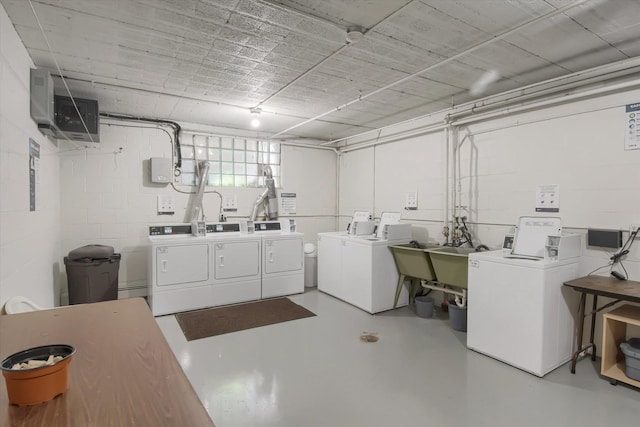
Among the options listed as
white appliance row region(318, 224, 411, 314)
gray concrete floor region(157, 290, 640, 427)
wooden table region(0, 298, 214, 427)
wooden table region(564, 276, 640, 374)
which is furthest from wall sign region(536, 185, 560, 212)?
wooden table region(0, 298, 214, 427)

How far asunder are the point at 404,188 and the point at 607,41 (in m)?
2.79

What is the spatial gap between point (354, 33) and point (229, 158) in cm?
357

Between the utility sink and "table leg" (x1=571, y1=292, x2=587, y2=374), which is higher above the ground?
the utility sink

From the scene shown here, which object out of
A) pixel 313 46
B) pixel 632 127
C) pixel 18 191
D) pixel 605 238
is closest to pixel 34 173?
pixel 18 191

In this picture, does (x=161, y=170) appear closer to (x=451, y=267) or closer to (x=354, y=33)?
(x=354, y=33)

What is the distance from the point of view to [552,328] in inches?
110

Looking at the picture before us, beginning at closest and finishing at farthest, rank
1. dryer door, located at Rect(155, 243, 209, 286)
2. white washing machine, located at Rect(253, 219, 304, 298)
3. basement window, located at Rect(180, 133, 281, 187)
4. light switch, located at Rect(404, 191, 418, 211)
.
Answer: dryer door, located at Rect(155, 243, 209, 286)
light switch, located at Rect(404, 191, 418, 211)
white washing machine, located at Rect(253, 219, 304, 298)
basement window, located at Rect(180, 133, 281, 187)

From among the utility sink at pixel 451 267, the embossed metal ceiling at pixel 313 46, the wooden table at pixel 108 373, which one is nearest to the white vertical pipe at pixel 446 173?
the embossed metal ceiling at pixel 313 46

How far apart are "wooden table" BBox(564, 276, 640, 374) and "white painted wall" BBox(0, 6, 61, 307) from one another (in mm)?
4017

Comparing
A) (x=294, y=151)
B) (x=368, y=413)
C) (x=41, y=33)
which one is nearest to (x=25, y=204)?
(x=41, y=33)

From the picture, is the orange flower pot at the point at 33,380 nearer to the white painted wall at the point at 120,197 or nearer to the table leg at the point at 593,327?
the table leg at the point at 593,327

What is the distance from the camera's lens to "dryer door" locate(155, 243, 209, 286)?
4195 millimetres

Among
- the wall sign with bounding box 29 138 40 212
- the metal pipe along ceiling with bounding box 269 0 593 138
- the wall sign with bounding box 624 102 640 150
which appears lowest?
the wall sign with bounding box 29 138 40 212

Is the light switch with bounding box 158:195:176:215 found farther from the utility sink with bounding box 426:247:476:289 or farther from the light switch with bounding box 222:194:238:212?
the utility sink with bounding box 426:247:476:289
